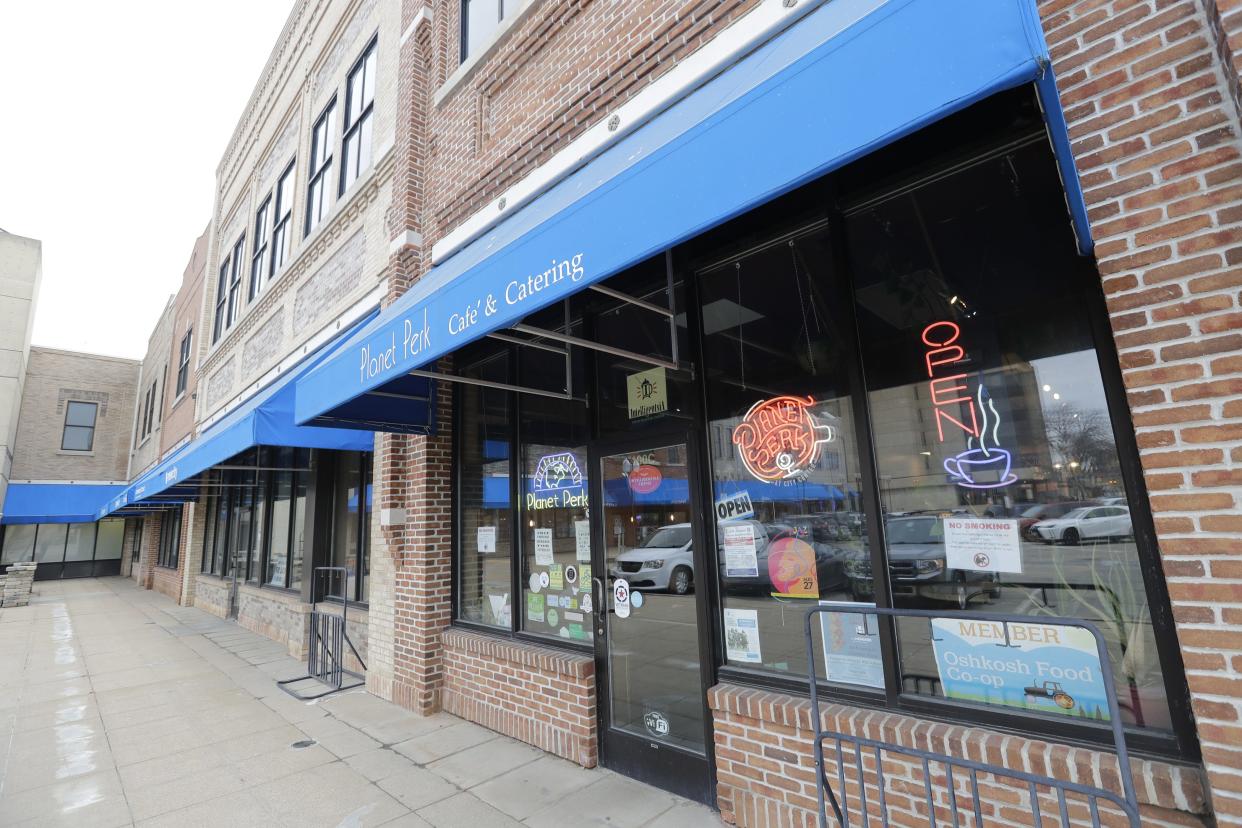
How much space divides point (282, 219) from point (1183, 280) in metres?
13.4

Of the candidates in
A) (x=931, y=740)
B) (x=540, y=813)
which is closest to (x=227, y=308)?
(x=540, y=813)

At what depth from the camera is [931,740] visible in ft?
8.86

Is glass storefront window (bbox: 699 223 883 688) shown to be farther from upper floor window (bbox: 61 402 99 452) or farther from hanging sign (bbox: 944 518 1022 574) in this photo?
upper floor window (bbox: 61 402 99 452)

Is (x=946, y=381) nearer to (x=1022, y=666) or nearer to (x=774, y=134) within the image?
(x=1022, y=666)

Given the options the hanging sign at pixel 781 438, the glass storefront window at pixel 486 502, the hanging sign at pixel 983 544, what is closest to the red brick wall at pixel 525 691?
the glass storefront window at pixel 486 502

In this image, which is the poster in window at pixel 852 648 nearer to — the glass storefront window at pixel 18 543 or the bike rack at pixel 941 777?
the bike rack at pixel 941 777

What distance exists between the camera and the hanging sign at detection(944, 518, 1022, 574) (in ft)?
9.11

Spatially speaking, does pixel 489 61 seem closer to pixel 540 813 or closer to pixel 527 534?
pixel 527 534

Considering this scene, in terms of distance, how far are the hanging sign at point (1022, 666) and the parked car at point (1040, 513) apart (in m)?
0.42

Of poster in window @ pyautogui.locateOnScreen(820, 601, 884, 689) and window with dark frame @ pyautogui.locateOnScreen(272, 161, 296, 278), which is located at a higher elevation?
window with dark frame @ pyautogui.locateOnScreen(272, 161, 296, 278)

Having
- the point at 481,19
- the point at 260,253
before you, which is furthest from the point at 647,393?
the point at 260,253

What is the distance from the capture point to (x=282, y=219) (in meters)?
11.6

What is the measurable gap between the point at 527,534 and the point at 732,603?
2.33 metres

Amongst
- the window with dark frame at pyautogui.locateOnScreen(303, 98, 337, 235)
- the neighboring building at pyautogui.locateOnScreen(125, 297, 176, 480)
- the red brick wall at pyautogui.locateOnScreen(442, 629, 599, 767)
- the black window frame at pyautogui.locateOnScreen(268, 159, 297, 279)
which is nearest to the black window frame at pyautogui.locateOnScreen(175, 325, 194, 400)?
the neighboring building at pyautogui.locateOnScreen(125, 297, 176, 480)
